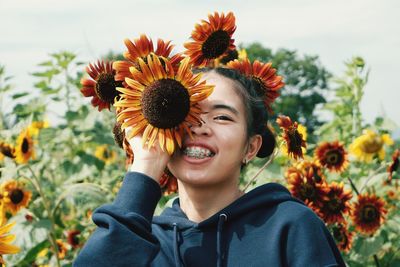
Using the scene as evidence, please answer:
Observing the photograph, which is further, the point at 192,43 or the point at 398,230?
the point at 398,230

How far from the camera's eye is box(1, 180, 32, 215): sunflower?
3.79 m

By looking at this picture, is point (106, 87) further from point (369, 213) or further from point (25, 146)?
point (25, 146)

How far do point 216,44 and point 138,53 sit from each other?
0.38 meters

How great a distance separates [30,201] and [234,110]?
2.35m

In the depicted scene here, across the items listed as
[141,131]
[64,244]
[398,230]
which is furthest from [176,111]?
[64,244]

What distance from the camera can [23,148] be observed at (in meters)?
4.05

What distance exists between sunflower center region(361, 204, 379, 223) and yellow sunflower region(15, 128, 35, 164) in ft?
6.34

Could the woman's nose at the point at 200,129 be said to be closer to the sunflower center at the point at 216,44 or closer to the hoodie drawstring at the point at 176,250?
the hoodie drawstring at the point at 176,250

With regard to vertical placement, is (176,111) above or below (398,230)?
above

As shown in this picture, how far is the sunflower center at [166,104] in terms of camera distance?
5.67 feet

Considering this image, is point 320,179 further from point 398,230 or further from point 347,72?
point 347,72

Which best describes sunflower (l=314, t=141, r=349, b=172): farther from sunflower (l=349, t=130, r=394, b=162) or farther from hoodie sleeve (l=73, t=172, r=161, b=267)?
hoodie sleeve (l=73, t=172, r=161, b=267)

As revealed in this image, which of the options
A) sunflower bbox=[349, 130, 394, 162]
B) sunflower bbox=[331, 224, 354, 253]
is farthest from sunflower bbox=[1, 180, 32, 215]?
sunflower bbox=[349, 130, 394, 162]

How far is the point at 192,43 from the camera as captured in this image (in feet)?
7.14
